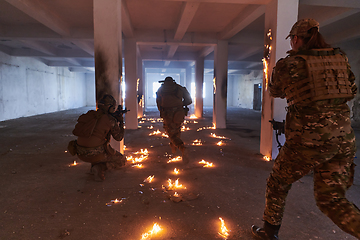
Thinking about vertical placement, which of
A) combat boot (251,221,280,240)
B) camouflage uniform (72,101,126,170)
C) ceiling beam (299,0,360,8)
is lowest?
combat boot (251,221,280,240)

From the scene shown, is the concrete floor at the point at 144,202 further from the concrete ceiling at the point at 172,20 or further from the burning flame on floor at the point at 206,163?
the concrete ceiling at the point at 172,20

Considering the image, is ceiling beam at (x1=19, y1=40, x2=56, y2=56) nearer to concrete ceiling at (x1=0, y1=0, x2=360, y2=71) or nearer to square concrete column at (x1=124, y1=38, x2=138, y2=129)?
concrete ceiling at (x1=0, y1=0, x2=360, y2=71)

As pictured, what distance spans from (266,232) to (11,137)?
8.40 metres

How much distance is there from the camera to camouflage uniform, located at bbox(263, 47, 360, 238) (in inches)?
65.8

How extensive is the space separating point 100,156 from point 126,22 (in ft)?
16.8

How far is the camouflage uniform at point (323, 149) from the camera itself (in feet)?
5.48

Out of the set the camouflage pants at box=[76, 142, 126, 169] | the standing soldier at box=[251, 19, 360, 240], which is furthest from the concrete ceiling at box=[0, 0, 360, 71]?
the camouflage pants at box=[76, 142, 126, 169]

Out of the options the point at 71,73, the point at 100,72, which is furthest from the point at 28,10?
the point at 71,73

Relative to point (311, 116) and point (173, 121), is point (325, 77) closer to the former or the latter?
point (311, 116)

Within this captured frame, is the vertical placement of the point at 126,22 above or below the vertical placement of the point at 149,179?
above

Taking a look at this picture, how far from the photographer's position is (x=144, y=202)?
9.37 ft

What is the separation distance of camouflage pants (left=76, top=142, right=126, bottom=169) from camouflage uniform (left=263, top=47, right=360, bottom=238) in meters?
2.79

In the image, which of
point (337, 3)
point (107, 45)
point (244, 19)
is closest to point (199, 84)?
point (244, 19)

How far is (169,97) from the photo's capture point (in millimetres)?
4812
